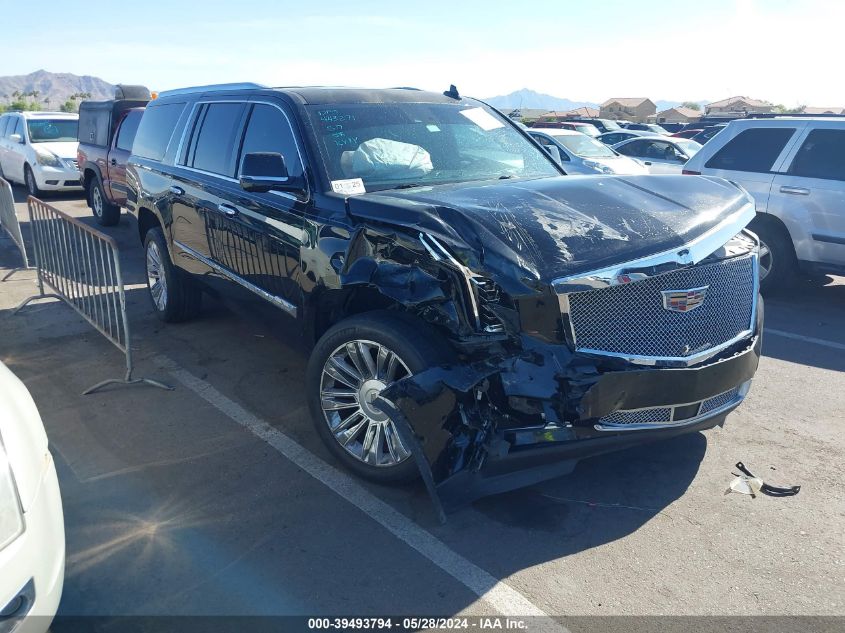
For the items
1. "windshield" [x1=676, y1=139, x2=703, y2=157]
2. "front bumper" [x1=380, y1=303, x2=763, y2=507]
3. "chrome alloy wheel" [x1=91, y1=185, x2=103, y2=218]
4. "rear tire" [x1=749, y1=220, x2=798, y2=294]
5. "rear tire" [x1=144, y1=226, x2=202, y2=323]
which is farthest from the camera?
"windshield" [x1=676, y1=139, x2=703, y2=157]

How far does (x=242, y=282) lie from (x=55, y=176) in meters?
11.2

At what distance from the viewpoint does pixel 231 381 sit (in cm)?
528

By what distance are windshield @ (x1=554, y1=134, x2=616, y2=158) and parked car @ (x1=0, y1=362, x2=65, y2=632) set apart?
11.8 metres

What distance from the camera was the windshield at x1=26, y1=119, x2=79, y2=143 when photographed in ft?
48.0

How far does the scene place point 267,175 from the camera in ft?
13.6

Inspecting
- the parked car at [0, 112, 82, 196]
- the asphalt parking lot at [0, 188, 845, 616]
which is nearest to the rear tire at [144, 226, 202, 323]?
the asphalt parking lot at [0, 188, 845, 616]

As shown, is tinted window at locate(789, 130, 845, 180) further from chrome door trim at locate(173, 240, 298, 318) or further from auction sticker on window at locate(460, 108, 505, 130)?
chrome door trim at locate(173, 240, 298, 318)

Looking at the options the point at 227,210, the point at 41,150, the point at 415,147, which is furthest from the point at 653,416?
the point at 41,150

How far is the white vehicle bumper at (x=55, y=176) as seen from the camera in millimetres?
14055

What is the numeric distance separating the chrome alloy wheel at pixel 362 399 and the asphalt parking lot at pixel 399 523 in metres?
0.22

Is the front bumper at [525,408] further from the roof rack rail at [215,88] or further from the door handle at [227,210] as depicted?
the roof rack rail at [215,88]

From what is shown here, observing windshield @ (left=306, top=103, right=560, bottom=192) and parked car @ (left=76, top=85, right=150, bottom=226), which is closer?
windshield @ (left=306, top=103, right=560, bottom=192)

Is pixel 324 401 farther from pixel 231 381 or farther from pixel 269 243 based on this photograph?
pixel 231 381

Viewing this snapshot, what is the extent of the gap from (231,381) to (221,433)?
883mm
